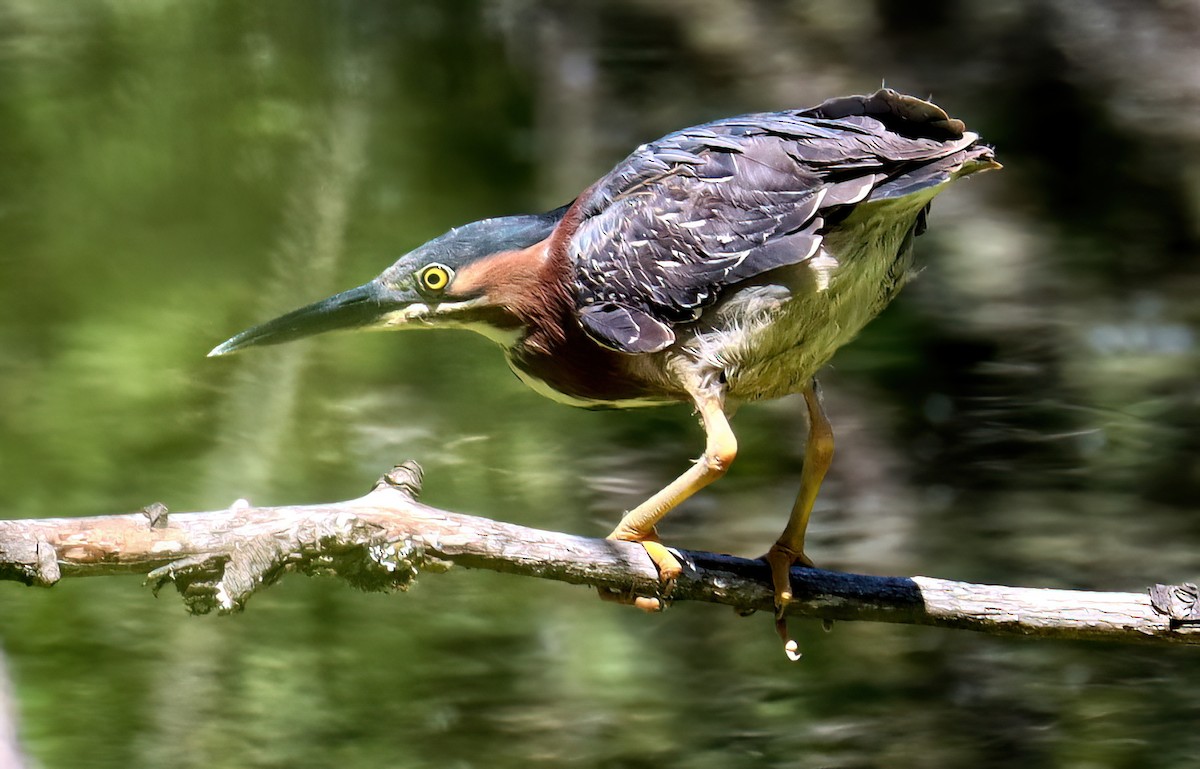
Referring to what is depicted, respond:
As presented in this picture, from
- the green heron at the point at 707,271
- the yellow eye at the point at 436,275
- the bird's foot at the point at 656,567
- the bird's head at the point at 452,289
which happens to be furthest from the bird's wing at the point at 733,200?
the bird's foot at the point at 656,567

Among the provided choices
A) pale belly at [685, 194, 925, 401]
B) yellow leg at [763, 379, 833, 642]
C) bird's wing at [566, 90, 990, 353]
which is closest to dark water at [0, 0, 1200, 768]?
yellow leg at [763, 379, 833, 642]

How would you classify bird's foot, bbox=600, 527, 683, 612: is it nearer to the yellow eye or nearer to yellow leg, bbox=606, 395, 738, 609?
yellow leg, bbox=606, 395, 738, 609

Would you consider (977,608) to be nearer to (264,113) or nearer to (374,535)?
(374,535)

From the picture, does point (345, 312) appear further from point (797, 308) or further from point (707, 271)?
point (797, 308)

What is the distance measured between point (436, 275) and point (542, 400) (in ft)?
5.50

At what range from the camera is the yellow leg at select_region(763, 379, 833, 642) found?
7.75 feet

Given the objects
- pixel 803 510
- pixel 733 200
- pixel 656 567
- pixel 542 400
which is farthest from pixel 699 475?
pixel 542 400

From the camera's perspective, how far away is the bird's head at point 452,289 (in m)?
2.53

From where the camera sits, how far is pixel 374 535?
2.04 m

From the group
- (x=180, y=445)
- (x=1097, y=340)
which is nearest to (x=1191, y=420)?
(x=1097, y=340)

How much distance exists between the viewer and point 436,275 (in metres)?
2.53

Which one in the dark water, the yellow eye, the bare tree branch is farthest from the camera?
the dark water

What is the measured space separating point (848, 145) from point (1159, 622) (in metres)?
1.18

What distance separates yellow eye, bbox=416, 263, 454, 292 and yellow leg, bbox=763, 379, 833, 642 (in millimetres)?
901
